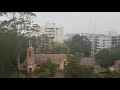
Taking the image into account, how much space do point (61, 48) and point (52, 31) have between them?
1.08ft

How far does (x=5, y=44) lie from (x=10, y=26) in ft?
1.04

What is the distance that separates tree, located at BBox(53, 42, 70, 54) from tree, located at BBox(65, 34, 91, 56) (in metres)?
0.06

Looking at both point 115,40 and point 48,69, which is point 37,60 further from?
point 115,40

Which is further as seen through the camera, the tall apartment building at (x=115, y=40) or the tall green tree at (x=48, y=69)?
the tall apartment building at (x=115, y=40)

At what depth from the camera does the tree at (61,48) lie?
Result: 4.22 metres

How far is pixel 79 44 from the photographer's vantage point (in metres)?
4.25

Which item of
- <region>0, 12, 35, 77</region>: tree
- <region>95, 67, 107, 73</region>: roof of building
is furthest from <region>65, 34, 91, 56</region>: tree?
<region>0, 12, 35, 77</region>: tree

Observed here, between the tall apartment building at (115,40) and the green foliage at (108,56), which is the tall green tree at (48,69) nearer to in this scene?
the green foliage at (108,56)

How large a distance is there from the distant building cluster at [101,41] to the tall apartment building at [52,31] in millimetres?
369

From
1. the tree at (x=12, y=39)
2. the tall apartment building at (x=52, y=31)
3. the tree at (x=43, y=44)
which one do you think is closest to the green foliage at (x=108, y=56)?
the tall apartment building at (x=52, y=31)

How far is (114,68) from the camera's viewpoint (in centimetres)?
424

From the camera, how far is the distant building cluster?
424 cm

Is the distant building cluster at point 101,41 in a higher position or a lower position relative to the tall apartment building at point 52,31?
lower
